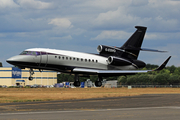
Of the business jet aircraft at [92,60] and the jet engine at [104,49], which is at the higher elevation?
the jet engine at [104,49]

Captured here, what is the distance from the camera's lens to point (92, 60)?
162 feet

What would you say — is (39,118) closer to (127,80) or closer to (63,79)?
(127,80)

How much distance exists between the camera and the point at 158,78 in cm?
12800

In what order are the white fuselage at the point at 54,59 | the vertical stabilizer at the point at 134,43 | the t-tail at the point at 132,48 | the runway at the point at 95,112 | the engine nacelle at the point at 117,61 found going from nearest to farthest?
the runway at the point at 95,112 < the white fuselage at the point at 54,59 < the engine nacelle at the point at 117,61 < the t-tail at the point at 132,48 < the vertical stabilizer at the point at 134,43

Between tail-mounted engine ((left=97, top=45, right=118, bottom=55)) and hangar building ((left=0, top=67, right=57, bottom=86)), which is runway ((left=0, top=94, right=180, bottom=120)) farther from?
hangar building ((left=0, top=67, right=57, bottom=86))

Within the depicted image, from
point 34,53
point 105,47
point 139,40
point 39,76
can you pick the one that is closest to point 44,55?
point 34,53

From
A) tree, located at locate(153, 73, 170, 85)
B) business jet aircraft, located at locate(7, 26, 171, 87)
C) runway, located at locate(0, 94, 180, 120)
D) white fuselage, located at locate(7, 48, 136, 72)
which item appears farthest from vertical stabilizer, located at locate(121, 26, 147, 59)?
tree, located at locate(153, 73, 170, 85)

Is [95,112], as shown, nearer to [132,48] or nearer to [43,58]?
[43,58]

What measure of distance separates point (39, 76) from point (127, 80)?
43.4 meters

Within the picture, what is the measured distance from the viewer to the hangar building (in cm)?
14462

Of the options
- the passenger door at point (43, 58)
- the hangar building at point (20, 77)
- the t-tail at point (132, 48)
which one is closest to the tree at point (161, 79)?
the hangar building at point (20, 77)

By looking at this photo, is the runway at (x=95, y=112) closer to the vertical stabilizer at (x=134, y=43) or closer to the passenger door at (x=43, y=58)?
the passenger door at (x=43, y=58)

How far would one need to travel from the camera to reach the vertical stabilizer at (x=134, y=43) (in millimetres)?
55031

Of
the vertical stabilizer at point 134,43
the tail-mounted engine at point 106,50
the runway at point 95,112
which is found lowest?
the runway at point 95,112
